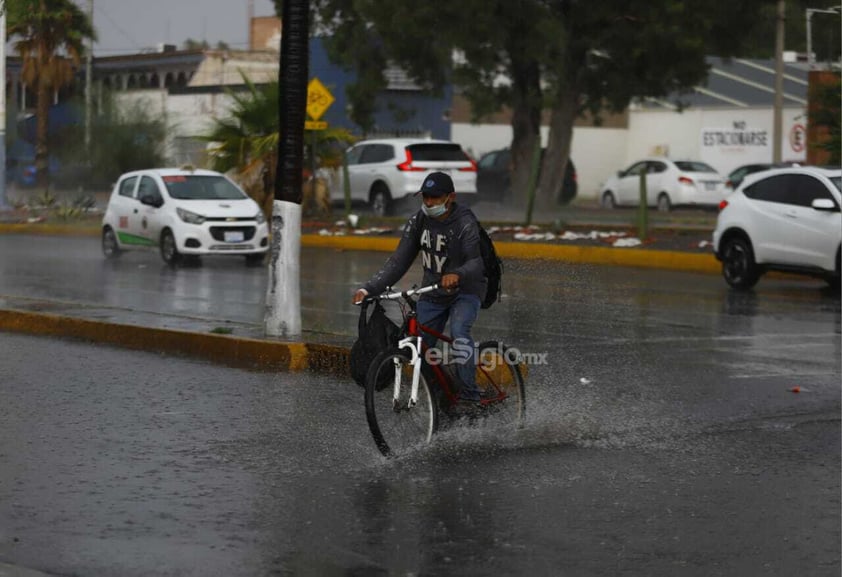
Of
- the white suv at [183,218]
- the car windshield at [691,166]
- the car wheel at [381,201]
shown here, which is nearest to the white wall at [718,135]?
the car windshield at [691,166]

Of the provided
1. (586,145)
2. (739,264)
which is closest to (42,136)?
(586,145)

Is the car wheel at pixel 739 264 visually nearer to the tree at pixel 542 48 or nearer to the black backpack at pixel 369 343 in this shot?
the black backpack at pixel 369 343

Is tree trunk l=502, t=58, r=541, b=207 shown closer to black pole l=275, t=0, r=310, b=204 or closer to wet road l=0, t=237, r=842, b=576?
wet road l=0, t=237, r=842, b=576

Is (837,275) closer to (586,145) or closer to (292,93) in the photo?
(292,93)

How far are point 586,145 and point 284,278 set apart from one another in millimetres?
50140

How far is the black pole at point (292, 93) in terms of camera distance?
12.9 meters

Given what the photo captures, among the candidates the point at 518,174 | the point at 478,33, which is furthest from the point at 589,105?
the point at 478,33

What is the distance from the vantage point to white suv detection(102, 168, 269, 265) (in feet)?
77.9

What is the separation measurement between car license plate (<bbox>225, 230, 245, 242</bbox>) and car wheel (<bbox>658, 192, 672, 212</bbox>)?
71.3 ft

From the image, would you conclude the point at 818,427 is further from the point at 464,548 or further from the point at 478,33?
the point at 478,33

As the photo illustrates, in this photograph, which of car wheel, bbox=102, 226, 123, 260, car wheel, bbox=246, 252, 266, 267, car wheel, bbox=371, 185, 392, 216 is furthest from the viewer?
car wheel, bbox=371, 185, 392, 216

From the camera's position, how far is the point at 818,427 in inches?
405

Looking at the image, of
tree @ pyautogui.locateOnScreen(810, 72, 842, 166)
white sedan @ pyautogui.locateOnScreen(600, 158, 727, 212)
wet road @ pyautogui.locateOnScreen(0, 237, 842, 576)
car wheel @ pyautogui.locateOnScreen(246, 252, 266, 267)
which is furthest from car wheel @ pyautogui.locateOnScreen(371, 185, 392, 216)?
wet road @ pyautogui.locateOnScreen(0, 237, 842, 576)

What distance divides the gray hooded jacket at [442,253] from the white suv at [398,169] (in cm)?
2396
